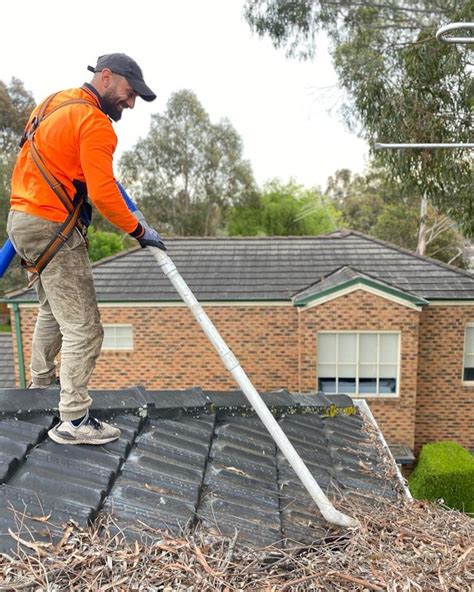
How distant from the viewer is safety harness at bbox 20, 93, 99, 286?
2725 mm

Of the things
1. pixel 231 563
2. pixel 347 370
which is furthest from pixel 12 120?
pixel 231 563

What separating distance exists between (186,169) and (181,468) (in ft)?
120

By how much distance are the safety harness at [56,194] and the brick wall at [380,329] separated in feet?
32.6

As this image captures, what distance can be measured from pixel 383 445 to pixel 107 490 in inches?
83.8

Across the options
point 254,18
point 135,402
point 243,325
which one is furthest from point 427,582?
point 254,18

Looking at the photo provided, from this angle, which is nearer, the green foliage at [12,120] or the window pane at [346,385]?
the window pane at [346,385]

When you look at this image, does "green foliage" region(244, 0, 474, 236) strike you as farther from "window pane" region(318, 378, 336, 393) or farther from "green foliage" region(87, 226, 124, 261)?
"green foliage" region(87, 226, 124, 261)

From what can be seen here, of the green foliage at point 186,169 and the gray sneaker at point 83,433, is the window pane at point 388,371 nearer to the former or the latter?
the gray sneaker at point 83,433

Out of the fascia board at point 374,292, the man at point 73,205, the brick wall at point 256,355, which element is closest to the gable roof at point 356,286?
the fascia board at point 374,292

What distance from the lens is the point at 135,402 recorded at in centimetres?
348

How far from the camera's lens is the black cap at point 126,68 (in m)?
2.76

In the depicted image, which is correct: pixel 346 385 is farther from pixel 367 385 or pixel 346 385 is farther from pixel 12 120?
pixel 12 120

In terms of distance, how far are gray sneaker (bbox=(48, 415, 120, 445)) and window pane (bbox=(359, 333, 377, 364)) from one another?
1018 centimetres

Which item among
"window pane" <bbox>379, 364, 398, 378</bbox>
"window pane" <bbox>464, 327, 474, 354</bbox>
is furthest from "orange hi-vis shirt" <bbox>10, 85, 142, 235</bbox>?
"window pane" <bbox>464, 327, 474, 354</bbox>
